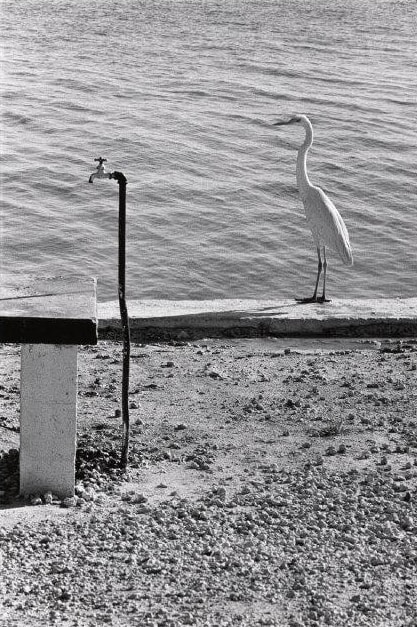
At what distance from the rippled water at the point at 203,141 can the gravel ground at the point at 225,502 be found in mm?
4570

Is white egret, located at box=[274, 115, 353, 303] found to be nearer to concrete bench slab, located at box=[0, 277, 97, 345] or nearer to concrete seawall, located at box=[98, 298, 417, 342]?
concrete seawall, located at box=[98, 298, 417, 342]

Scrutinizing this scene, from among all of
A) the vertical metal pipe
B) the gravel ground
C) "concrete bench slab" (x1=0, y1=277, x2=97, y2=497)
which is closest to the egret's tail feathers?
the gravel ground

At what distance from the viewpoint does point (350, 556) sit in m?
5.30

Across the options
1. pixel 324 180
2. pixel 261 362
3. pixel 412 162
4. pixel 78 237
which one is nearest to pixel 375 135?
pixel 412 162

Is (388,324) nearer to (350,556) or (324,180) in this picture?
(350,556)

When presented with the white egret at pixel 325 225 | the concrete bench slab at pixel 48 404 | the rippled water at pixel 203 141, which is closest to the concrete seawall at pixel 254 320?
the white egret at pixel 325 225

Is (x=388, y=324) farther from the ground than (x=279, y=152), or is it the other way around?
(x=279, y=152)

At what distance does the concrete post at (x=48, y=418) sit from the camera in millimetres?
5766

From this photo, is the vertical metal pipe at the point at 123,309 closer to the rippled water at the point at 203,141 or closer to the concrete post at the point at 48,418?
the concrete post at the point at 48,418

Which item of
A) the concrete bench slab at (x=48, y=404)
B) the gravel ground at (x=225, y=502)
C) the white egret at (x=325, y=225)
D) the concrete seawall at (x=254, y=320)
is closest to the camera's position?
the gravel ground at (x=225, y=502)

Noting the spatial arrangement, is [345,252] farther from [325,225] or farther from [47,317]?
[47,317]

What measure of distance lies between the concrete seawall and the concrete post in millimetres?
3153

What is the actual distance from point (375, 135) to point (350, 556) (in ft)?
47.9

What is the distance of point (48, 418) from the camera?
19.0ft
